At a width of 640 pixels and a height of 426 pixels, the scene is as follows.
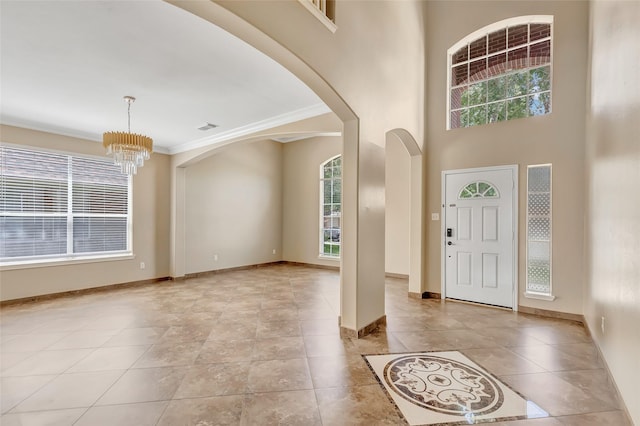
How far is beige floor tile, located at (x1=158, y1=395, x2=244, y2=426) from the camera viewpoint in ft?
6.33

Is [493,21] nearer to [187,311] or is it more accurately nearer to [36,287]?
[187,311]

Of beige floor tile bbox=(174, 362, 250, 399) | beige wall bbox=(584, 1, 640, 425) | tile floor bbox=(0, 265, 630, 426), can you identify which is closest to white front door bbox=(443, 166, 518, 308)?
tile floor bbox=(0, 265, 630, 426)

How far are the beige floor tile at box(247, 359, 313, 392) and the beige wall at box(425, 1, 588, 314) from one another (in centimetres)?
313

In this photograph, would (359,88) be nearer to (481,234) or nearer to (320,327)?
(320,327)

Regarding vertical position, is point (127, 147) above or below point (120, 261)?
above

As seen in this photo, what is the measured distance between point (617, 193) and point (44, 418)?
4.36 meters

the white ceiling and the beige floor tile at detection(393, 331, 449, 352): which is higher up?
the white ceiling

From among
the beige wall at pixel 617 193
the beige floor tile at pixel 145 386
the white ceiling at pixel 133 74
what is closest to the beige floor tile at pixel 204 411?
the beige floor tile at pixel 145 386

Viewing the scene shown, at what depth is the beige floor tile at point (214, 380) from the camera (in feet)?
7.39

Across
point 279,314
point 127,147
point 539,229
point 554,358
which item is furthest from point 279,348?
point 539,229

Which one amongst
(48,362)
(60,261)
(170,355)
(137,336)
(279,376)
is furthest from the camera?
(60,261)

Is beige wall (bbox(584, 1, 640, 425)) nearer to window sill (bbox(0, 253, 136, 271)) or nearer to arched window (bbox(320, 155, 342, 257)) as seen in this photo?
arched window (bbox(320, 155, 342, 257))

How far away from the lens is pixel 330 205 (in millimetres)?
7957

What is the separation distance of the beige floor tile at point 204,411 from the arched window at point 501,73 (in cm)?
474
